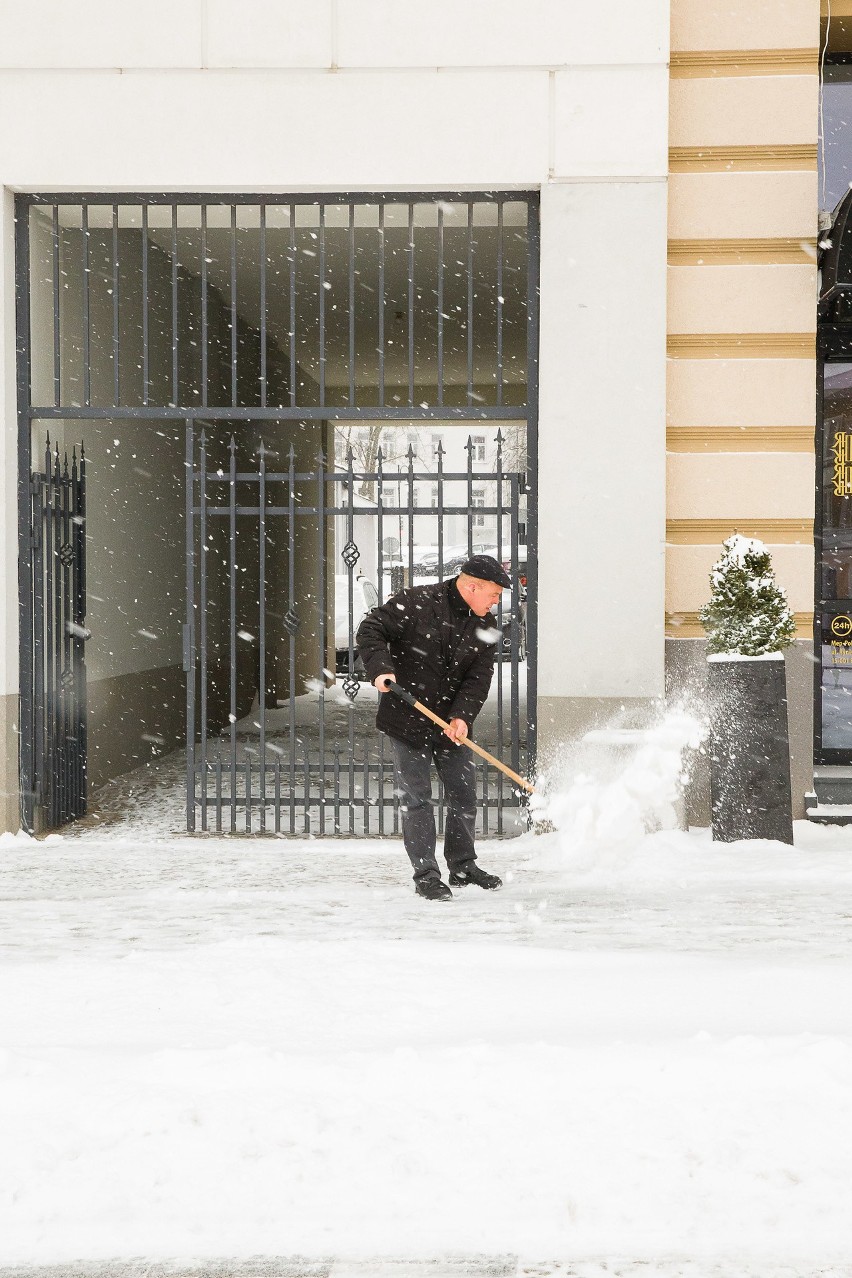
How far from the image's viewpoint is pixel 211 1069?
3621 millimetres

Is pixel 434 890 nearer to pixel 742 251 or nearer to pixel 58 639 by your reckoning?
pixel 58 639

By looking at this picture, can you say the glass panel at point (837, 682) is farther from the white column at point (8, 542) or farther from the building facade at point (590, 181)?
the white column at point (8, 542)

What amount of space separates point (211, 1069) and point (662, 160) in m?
6.35

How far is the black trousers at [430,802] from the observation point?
257 inches

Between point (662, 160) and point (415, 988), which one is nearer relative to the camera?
point (415, 988)

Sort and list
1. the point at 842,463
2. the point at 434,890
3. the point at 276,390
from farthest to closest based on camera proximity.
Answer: the point at 276,390 → the point at 842,463 → the point at 434,890

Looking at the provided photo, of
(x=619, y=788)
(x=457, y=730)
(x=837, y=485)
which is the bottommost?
(x=619, y=788)

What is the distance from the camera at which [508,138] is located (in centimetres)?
783

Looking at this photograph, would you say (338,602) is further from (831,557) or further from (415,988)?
(415,988)

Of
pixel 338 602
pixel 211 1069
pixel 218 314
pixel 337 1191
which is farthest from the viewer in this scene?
pixel 338 602

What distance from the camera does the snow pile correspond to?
7.35 metres

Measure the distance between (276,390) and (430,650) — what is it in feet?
36.5

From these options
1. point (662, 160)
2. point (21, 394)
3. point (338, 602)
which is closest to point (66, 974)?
point (21, 394)

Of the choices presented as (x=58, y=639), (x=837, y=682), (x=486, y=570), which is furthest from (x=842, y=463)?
(x=58, y=639)
